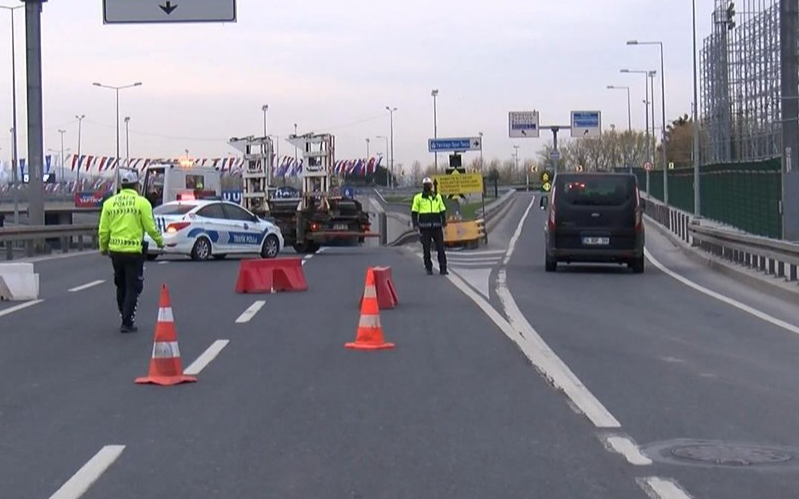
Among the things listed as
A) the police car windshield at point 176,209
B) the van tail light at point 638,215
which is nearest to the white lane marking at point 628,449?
the van tail light at point 638,215

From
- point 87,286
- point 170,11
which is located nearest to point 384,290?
point 87,286

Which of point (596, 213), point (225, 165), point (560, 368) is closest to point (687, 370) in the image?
point (560, 368)

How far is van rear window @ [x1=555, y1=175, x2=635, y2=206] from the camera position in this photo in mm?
25000

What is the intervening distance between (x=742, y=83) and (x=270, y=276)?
5072cm

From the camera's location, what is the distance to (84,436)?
27.9 ft

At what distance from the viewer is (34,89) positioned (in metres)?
33.8

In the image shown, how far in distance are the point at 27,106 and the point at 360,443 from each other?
1113 inches

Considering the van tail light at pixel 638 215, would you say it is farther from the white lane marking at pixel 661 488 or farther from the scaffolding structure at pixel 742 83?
the scaffolding structure at pixel 742 83

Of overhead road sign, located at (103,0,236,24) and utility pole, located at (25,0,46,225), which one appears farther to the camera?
utility pole, located at (25,0,46,225)

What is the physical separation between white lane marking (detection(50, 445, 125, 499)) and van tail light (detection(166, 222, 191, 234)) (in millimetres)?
20686

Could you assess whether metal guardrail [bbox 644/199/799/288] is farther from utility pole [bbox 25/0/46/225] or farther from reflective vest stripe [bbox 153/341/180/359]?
utility pole [bbox 25/0/46/225]

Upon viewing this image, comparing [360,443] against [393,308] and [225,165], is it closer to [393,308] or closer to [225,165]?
[393,308]

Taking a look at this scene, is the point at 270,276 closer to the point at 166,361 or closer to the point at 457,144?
the point at 166,361

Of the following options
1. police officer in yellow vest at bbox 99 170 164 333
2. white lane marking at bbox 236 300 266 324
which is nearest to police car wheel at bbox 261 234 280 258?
white lane marking at bbox 236 300 266 324
